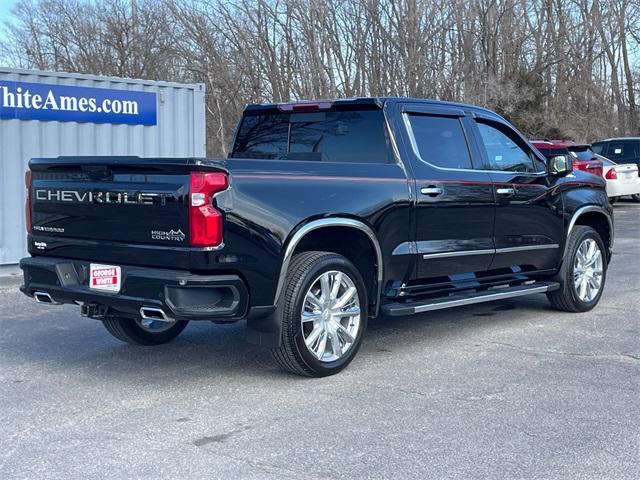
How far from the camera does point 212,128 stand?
26.2 meters

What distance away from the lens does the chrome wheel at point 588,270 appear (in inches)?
328

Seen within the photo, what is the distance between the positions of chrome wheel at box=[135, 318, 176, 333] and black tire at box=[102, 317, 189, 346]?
0.02 meters

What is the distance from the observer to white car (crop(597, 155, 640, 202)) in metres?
21.4

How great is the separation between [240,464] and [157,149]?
9738 millimetres

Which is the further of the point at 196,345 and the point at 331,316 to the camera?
the point at 196,345

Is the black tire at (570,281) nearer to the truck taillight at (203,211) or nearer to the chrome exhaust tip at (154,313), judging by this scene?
the truck taillight at (203,211)

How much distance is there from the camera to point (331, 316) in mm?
5980

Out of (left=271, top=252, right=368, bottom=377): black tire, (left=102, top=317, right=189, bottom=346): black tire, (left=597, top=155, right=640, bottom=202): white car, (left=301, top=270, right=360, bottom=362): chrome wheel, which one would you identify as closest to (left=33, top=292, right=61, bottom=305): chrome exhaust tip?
(left=102, top=317, right=189, bottom=346): black tire

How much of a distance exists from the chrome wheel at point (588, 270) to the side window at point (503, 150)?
1.05m

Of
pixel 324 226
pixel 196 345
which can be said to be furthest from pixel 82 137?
pixel 324 226

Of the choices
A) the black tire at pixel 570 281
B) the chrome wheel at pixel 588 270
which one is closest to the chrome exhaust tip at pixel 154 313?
the black tire at pixel 570 281

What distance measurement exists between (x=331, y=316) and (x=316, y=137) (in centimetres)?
173

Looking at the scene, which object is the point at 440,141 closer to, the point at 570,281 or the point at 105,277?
the point at 570,281

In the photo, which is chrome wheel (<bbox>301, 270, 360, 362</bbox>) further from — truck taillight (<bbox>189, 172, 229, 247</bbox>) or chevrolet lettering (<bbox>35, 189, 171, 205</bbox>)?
chevrolet lettering (<bbox>35, 189, 171, 205</bbox>)
